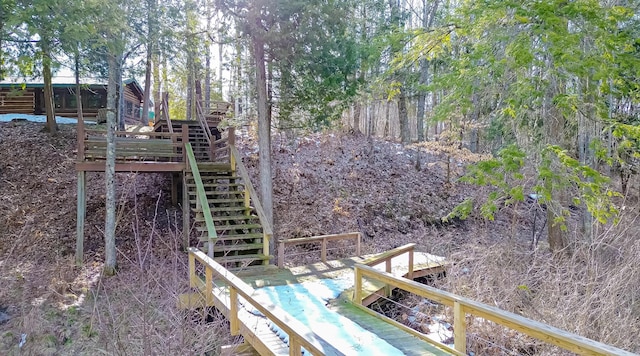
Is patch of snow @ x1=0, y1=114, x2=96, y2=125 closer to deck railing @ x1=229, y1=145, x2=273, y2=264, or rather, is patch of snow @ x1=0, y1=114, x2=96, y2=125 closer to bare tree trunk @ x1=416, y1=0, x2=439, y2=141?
deck railing @ x1=229, y1=145, x2=273, y2=264

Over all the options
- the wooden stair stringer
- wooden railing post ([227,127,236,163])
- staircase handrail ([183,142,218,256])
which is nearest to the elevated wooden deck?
the wooden stair stringer

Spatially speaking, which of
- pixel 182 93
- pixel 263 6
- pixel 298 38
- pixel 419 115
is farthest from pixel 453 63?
pixel 182 93

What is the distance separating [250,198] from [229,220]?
706 millimetres

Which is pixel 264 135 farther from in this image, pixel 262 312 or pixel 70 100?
pixel 70 100

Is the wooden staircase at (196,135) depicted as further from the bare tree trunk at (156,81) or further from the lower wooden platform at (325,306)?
the lower wooden platform at (325,306)

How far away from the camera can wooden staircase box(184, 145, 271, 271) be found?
27.6 feet

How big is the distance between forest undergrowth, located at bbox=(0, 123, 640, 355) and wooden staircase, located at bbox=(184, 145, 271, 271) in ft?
2.72

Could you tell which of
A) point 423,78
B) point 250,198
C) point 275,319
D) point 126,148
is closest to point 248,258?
point 250,198

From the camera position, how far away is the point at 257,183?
1341cm

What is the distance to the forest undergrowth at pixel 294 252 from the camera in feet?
16.5

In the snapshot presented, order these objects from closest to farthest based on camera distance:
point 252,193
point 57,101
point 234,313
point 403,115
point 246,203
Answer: point 234,313 < point 252,193 < point 246,203 < point 403,115 < point 57,101

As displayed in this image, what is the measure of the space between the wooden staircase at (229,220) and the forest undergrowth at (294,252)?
830 mm

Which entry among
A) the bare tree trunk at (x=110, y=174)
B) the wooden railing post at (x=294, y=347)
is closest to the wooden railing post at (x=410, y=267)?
the wooden railing post at (x=294, y=347)

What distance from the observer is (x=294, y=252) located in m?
11.2
